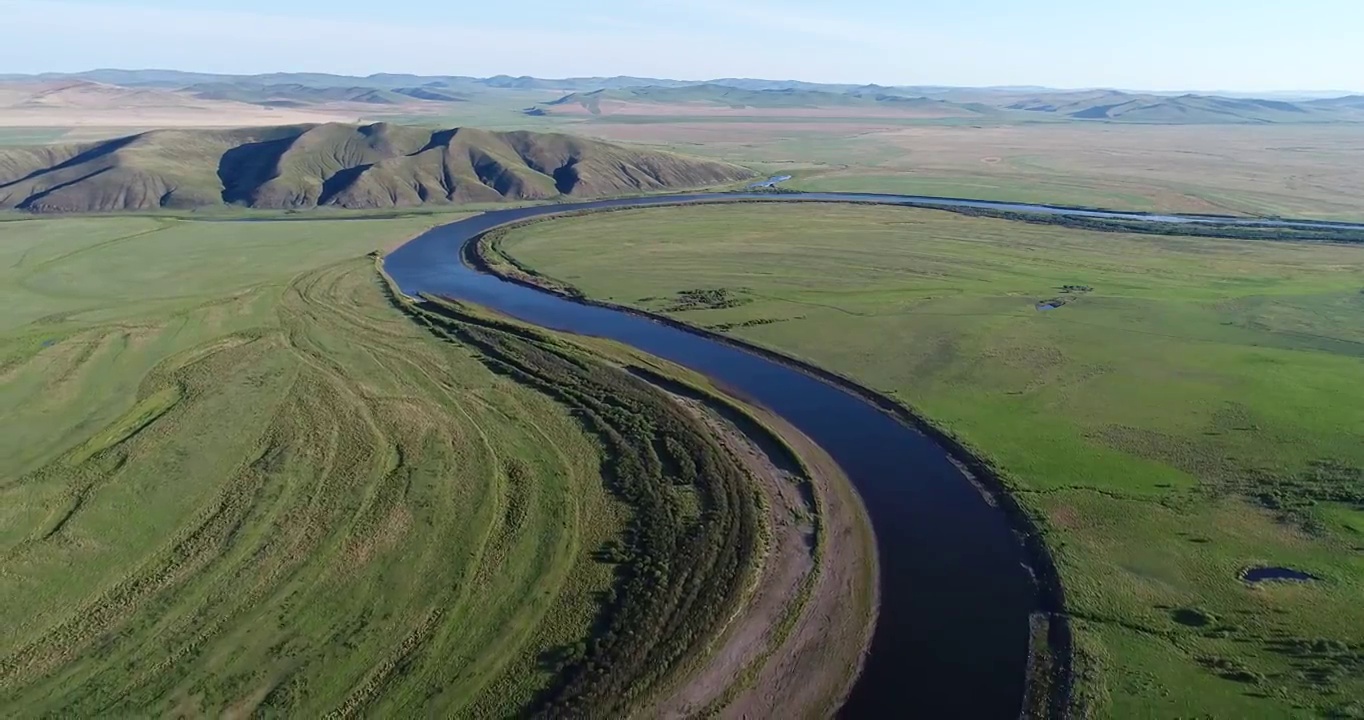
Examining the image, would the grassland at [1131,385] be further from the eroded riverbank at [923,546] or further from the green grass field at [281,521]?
the green grass field at [281,521]

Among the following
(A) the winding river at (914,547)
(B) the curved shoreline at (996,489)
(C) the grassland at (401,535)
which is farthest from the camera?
(B) the curved shoreline at (996,489)

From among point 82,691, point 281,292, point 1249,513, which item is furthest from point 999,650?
point 281,292

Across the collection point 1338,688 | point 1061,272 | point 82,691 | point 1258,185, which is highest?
point 1258,185

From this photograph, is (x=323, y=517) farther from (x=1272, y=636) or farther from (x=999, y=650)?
(x=1272, y=636)

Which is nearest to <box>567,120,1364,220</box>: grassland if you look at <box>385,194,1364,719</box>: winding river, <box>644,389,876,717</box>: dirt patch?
<box>385,194,1364,719</box>: winding river

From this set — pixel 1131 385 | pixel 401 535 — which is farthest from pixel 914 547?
pixel 1131 385

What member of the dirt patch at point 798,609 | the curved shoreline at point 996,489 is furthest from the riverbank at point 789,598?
the curved shoreline at point 996,489

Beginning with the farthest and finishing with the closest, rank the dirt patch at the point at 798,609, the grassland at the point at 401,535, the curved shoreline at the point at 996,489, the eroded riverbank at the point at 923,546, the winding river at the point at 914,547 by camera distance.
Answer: the curved shoreline at the point at 996,489 → the eroded riverbank at the point at 923,546 → the winding river at the point at 914,547 → the grassland at the point at 401,535 → the dirt patch at the point at 798,609
